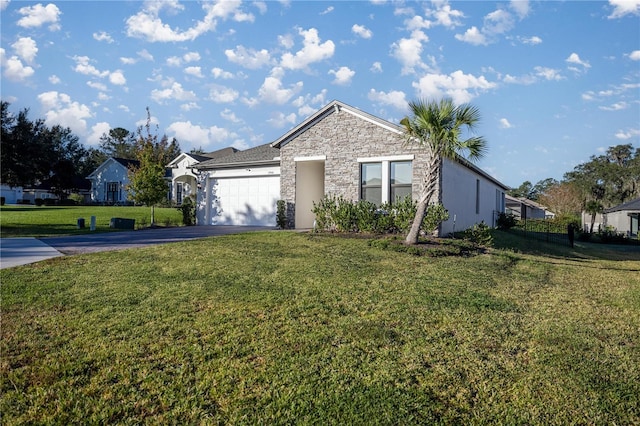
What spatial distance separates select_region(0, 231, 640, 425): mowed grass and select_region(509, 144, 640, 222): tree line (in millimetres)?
46892

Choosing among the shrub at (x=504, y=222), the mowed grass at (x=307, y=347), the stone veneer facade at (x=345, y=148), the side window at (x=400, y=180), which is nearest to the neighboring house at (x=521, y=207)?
the shrub at (x=504, y=222)

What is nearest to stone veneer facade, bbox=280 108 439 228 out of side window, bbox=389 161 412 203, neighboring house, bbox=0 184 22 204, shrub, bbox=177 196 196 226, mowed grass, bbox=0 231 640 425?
side window, bbox=389 161 412 203

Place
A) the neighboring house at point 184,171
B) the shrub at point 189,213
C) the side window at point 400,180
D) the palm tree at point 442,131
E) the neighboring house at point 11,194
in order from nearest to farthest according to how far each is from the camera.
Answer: the palm tree at point 442,131, the side window at point 400,180, the shrub at point 189,213, the neighboring house at point 184,171, the neighboring house at point 11,194

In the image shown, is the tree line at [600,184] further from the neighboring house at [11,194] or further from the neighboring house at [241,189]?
the neighboring house at [11,194]

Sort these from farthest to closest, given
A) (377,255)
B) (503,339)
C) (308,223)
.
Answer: (308,223) → (377,255) → (503,339)

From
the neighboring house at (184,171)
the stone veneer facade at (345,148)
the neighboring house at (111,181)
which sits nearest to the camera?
the stone veneer facade at (345,148)

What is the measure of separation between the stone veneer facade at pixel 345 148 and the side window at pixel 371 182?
7.8 inches

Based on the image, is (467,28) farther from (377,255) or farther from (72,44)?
(72,44)

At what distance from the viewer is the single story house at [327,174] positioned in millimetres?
13883

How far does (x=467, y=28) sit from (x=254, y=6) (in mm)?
6846

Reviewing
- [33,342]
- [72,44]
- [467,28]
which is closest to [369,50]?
[467,28]

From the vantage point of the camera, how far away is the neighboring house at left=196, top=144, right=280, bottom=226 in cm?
1778

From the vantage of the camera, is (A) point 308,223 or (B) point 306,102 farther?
(B) point 306,102

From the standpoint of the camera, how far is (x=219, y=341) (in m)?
4.28
